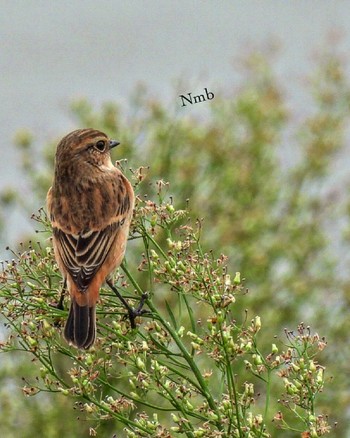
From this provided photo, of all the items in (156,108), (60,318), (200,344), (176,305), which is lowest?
(200,344)

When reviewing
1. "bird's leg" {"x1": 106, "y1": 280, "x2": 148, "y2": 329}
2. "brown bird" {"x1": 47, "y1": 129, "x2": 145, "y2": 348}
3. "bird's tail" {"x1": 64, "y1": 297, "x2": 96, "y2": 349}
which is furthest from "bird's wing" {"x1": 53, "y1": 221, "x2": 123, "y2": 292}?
"bird's leg" {"x1": 106, "y1": 280, "x2": 148, "y2": 329}

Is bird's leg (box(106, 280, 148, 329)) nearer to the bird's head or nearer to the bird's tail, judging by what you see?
the bird's tail

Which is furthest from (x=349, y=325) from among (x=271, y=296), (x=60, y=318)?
(x=60, y=318)

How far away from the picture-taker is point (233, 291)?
4023mm

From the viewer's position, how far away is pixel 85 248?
17.1ft

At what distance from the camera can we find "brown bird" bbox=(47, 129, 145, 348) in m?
4.68

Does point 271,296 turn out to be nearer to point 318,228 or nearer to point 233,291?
point 318,228

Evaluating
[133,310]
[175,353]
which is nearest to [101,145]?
[133,310]

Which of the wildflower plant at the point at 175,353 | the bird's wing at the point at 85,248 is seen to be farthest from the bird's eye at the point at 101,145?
the wildflower plant at the point at 175,353

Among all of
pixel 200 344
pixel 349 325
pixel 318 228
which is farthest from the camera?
pixel 318 228

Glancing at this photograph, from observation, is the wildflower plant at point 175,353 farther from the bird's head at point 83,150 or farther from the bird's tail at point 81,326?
the bird's head at point 83,150

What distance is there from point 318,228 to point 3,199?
7.06 feet

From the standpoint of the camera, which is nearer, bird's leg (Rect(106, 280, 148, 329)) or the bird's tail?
bird's leg (Rect(106, 280, 148, 329))

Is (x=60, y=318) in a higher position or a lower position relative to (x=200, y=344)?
higher
